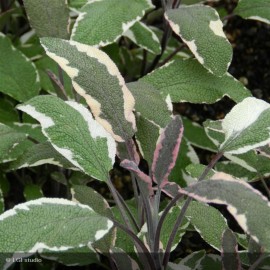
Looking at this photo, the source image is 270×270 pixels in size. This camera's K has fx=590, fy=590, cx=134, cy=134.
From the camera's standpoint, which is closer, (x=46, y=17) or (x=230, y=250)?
(x=230, y=250)

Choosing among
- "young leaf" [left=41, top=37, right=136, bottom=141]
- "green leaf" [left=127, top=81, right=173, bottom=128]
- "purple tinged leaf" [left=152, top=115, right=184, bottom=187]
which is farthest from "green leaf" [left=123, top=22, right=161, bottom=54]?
"purple tinged leaf" [left=152, top=115, right=184, bottom=187]

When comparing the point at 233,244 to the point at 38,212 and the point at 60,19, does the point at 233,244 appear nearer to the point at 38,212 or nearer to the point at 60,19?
the point at 38,212

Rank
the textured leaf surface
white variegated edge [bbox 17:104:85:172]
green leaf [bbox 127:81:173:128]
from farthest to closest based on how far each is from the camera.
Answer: green leaf [bbox 127:81:173:128], white variegated edge [bbox 17:104:85:172], the textured leaf surface

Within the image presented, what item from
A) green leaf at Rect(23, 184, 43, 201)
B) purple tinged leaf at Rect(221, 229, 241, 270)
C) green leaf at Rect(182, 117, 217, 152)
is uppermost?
purple tinged leaf at Rect(221, 229, 241, 270)

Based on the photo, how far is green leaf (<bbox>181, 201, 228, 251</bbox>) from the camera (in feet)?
3.20

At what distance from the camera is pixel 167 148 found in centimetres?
81

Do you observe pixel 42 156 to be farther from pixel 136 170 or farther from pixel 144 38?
pixel 144 38

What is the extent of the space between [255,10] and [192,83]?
0.84 feet

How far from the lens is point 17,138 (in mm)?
1059

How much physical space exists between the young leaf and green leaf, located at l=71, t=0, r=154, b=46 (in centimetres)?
17

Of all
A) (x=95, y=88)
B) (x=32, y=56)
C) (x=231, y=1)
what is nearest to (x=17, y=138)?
(x=95, y=88)

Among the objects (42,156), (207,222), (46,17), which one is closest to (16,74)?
(46,17)

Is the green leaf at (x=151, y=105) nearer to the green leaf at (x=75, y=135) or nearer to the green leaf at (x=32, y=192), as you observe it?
the green leaf at (x=75, y=135)

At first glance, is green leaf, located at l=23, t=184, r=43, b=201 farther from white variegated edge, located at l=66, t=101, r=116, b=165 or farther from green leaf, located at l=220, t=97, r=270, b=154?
green leaf, located at l=220, t=97, r=270, b=154
